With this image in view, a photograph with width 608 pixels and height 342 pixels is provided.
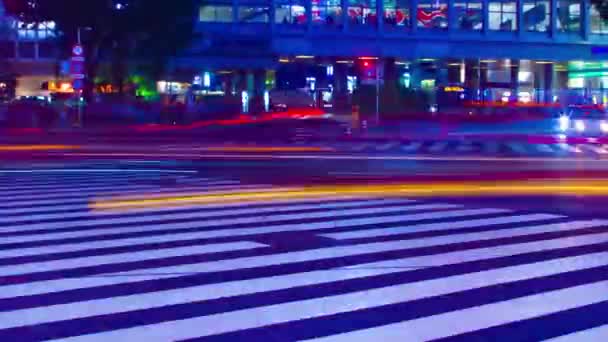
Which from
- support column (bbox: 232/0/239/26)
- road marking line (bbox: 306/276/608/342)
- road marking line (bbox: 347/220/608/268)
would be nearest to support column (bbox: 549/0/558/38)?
support column (bbox: 232/0/239/26)

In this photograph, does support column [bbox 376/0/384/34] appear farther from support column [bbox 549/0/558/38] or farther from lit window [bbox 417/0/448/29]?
support column [bbox 549/0/558/38]

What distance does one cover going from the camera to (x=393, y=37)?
232ft

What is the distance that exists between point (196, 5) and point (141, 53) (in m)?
5.20

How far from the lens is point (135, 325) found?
7.14 metres

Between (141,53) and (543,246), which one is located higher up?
(141,53)

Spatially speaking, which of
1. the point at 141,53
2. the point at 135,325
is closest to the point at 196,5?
the point at 141,53

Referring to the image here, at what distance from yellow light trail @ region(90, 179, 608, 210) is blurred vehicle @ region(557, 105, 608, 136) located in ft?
75.3

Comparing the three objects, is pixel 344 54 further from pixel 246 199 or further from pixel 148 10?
pixel 246 199

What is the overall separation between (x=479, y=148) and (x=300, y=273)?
2389 centimetres

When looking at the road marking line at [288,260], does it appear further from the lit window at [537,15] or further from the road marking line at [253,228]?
the lit window at [537,15]

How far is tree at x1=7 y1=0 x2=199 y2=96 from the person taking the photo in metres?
44.3

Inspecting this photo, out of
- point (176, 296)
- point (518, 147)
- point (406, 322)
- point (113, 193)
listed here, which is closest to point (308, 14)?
point (518, 147)

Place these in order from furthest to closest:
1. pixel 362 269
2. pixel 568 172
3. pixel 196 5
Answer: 1. pixel 196 5
2. pixel 568 172
3. pixel 362 269

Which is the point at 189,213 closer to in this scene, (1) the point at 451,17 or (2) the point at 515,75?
(1) the point at 451,17
